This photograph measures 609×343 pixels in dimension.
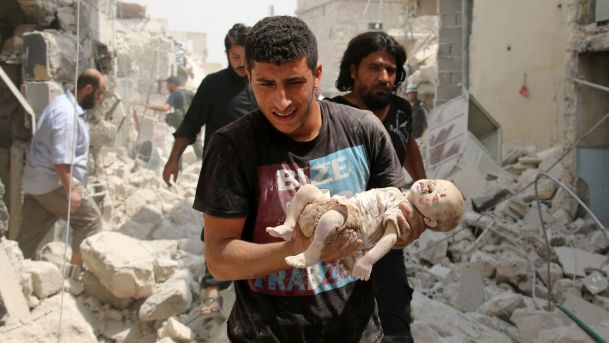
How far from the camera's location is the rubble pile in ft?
13.7

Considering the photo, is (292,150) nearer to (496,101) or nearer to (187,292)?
(187,292)

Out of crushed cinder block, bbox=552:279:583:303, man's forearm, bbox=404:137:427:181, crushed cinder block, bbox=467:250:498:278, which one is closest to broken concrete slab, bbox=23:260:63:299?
man's forearm, bbox=404:137:427:181

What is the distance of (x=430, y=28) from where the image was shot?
30969mm

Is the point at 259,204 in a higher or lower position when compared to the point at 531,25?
lower

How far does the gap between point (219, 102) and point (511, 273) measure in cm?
323

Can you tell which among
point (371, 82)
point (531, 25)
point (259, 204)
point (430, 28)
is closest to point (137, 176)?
point (371, 82)

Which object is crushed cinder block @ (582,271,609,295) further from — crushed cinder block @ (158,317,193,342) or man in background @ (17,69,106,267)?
man in background @ (17,69,106,267)

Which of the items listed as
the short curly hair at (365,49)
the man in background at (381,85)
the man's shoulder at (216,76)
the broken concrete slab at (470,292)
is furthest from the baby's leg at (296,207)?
the broken concrete slab at (470,292)

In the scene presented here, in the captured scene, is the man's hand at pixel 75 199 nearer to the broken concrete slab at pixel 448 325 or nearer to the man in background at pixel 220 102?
the man in background at pixel 220 102

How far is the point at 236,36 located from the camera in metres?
4.16

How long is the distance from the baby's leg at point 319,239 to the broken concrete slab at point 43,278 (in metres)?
3.11

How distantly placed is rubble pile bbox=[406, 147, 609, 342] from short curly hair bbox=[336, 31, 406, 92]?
157 centimetres

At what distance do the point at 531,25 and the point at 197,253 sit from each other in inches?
397

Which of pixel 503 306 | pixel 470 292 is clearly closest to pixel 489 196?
pixel 470 292
